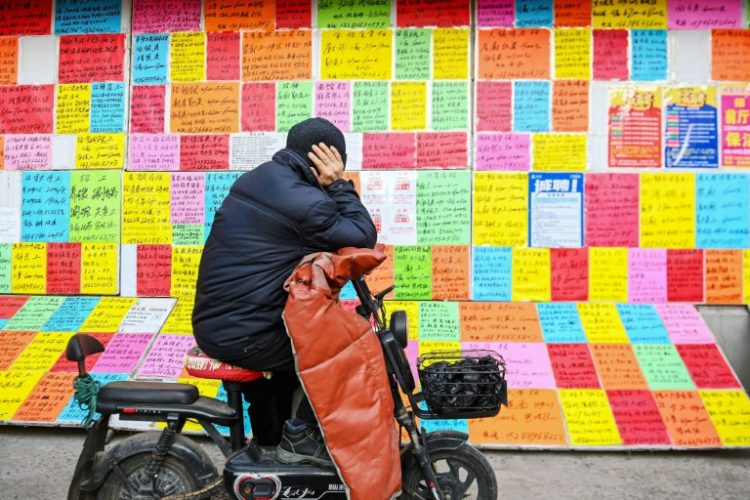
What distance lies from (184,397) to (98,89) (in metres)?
3.85

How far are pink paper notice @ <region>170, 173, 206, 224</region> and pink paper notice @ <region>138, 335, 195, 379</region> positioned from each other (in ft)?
3.47

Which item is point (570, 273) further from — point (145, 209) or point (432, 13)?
point (145, 209)

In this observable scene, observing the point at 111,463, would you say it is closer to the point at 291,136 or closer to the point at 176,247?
the point at 291,136

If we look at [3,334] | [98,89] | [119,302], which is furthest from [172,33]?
[3,334]

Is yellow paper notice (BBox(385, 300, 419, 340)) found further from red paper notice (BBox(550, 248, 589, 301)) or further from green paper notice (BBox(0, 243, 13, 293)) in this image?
green paper notice (BBox(0, 243, 13, 293))

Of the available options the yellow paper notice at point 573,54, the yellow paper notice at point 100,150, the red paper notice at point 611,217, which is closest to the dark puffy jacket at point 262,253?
the red paper notice at point 611,217

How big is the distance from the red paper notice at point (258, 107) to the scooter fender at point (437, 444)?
339cm

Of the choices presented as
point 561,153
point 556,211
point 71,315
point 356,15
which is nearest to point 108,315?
point 71,315

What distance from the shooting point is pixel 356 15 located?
5492 millimetres

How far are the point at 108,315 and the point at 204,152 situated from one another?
1577 millimetres

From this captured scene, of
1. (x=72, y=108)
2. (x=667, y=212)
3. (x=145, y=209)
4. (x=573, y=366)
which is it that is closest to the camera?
(x=573, y=366)

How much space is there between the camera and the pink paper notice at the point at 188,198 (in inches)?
217

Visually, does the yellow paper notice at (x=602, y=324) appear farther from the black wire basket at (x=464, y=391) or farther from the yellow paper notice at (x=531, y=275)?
the black wire basket at (x=464, y=391)

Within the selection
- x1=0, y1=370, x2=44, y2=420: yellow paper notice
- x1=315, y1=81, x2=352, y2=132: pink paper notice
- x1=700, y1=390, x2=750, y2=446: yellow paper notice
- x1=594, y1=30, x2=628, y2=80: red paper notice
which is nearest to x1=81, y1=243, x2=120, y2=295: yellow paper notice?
x1=0, y1=370, x2=44, y2=420: yellow paper notice
